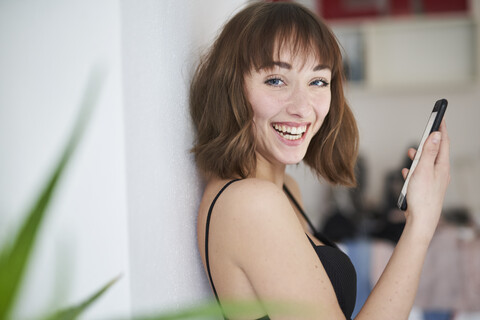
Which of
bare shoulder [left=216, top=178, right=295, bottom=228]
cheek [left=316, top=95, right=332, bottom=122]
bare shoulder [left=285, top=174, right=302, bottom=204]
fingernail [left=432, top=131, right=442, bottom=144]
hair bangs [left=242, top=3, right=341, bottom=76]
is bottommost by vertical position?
bare shoulder [left=285, top=174, right=302, bottom=204]

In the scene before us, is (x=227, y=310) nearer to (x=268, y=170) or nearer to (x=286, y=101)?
(x=286, y=101)

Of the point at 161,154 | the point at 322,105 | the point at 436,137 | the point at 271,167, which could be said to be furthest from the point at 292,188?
the point at 161,154

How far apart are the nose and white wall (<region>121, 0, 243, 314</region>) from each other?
211 mm

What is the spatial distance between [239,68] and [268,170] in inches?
10.1

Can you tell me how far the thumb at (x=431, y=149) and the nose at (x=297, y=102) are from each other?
0.25m

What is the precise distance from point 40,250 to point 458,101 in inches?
168

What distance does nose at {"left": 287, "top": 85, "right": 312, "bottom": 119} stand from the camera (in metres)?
1.00

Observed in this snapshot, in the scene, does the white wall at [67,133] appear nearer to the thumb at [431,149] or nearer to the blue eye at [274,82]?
the blue eye at [274,82]

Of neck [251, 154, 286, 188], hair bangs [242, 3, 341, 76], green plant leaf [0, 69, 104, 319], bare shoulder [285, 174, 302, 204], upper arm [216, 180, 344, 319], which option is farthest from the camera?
bare shoulder [285, 174, 302, 204]

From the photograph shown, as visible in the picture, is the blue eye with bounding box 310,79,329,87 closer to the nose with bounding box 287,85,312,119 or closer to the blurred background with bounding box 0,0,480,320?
the nose with bounding box 287,85,312,119

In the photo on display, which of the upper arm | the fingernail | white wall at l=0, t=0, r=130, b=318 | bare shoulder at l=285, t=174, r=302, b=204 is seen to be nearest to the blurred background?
white wall at l=0, t=0, r=130, b=318

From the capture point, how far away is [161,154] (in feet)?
2.65

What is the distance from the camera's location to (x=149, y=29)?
745 mm

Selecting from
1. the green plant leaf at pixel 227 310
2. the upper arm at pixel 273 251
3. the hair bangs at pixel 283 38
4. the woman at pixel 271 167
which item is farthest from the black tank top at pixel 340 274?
the green plant leaf at pixel 227 310
